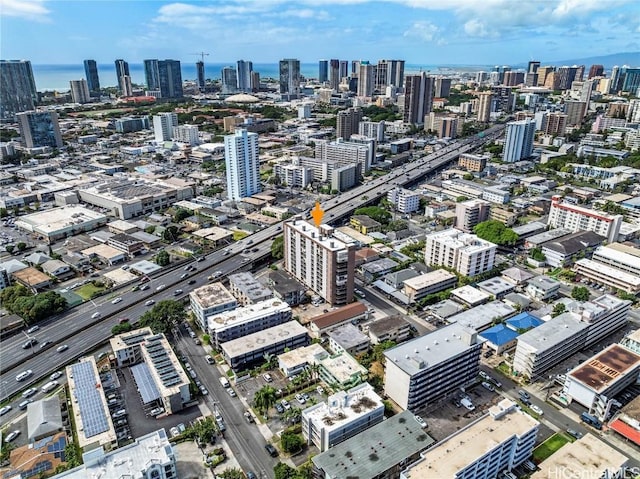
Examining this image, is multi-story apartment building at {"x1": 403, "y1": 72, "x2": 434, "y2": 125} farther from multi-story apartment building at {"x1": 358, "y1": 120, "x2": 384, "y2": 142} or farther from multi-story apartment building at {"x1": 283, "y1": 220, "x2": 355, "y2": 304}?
multi-story apartment building at {"x1": 283, "y1": 220, "x2": 355, "y2": 304}

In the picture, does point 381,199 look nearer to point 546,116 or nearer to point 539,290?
point 539,290

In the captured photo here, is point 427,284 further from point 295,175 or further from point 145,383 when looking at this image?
point 295,175

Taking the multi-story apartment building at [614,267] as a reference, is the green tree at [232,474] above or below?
below

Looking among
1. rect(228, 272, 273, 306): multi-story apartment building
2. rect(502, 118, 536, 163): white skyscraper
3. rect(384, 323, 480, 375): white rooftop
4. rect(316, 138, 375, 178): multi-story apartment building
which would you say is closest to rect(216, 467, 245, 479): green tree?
rect(384, 323, 480, 375): white rooftop

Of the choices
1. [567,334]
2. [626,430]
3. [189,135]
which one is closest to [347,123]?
[189,135]

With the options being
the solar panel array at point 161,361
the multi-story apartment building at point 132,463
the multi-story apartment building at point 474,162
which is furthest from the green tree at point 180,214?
the multi-story apartment building at point 474,162

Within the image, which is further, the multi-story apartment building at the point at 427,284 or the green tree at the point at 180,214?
the green tree at the point at 180,214

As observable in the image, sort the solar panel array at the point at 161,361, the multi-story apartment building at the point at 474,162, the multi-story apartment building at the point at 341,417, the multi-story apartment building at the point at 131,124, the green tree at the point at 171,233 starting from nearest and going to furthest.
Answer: the multi-story apartment building at the point at 341,417
the solar panel array at the point at 161,361
the green tree at the point at 171,233
the multi-story apartment building at the point at 474,162
the multi-story apartment building at the point at 131,124

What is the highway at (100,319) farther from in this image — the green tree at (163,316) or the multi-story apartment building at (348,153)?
the multi-story apartment building at (348,153)

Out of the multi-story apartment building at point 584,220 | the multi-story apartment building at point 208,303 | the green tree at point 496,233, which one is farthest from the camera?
the green tree at point 496,233
